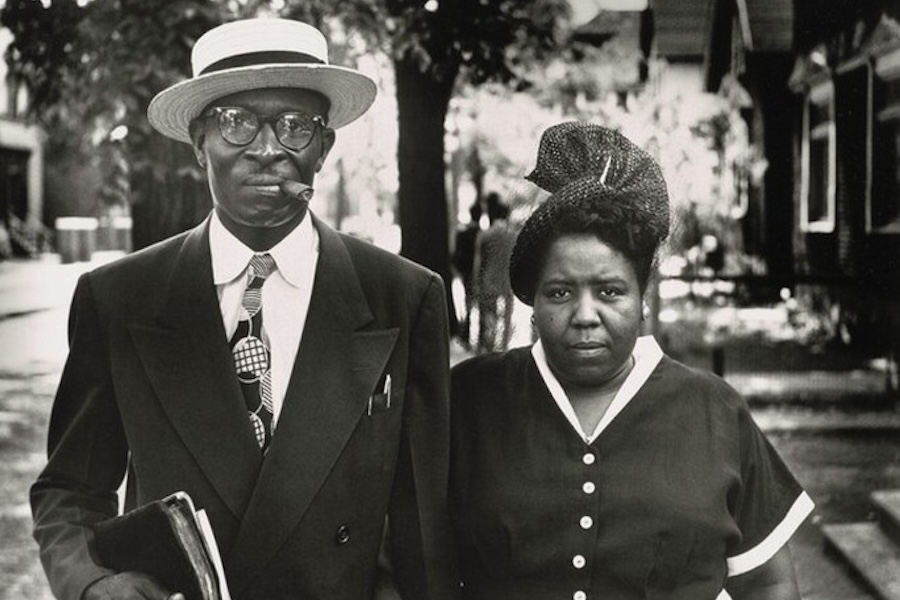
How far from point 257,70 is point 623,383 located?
0.82 meters

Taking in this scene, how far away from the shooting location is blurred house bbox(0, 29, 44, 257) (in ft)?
9.09

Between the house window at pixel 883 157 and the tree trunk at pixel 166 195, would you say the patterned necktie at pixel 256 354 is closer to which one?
the tree trunk at pixel 166 195

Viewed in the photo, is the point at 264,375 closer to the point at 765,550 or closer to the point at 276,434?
the point at 276,434

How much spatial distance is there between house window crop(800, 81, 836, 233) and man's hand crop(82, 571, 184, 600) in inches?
88.4

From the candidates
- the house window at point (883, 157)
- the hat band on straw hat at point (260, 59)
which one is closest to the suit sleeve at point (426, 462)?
the hat band on straw hat at point (260, 59)

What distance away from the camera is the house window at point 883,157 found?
333 cm

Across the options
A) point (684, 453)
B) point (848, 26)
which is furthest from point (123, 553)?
point (848, 26)

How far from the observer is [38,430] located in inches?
106

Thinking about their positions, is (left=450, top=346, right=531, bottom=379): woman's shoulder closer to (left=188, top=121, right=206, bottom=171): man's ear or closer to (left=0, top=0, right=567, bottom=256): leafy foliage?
(left=188, top=121, right=206, bottom=171): man's ear

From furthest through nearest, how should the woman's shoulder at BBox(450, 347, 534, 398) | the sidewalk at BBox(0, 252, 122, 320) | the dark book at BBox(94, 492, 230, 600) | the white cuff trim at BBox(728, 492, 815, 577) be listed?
the sidewalk at BBox(0, 252, 122, 320) < the woman's shoulder at BBox(450, 347, 534, 398) < the white cuff trim at BBox(728, 492, 815, 577) < the dark book at BBox(94, 492, 230, 600)

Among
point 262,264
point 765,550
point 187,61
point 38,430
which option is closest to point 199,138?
point 262,264

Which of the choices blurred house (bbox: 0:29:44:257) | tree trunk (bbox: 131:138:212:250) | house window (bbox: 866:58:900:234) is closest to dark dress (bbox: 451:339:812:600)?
tree trunk (bbox: 131:138:212:250)

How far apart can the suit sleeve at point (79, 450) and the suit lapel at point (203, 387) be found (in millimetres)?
86

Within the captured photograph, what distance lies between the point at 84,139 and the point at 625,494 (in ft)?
5.51
